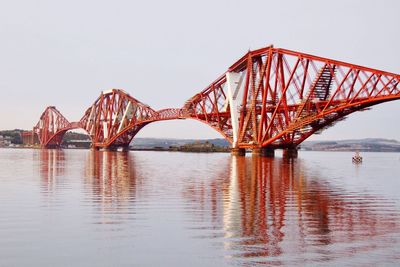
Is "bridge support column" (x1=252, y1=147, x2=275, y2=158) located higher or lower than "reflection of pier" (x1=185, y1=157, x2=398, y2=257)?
higher

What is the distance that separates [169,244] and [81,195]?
12200mm

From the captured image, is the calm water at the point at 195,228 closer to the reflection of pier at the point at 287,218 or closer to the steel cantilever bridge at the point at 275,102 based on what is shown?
the reflection of pier at the point at 287,218

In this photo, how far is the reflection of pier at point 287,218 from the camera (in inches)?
537

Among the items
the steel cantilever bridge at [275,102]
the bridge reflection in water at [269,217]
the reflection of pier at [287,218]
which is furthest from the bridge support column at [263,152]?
the reflection of pier at [287,218]

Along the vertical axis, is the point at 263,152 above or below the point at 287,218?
above

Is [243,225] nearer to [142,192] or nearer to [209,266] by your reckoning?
[209,266]

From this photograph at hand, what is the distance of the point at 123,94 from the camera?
18625 cm

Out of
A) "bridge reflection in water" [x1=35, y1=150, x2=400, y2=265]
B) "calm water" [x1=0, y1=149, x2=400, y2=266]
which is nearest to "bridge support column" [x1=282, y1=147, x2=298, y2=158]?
"bridge reflection in water" [x1=35, y1=150, x2=400, y2=265]

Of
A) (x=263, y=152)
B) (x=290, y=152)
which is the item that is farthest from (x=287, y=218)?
(x=290, y=152)

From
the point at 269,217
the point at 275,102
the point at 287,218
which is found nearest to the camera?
the point at 287,218

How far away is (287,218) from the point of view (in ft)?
58.4

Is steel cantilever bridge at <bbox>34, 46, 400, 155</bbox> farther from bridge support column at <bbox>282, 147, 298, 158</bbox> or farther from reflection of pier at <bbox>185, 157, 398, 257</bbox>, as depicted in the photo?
reflection of pier at <bbox>185, 157, 398, 257</bbox>

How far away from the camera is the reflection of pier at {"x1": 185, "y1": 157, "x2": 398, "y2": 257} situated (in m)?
13.6

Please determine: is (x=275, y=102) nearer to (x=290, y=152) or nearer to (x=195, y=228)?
(x=290, y=152)
